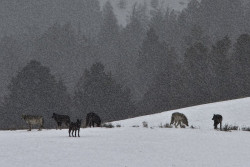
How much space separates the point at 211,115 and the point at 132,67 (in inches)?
3138

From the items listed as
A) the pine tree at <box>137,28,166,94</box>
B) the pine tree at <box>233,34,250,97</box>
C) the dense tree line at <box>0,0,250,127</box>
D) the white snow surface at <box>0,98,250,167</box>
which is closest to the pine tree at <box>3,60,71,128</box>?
the dense tree line at <box>0,0,250,127</box>

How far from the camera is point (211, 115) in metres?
26.0

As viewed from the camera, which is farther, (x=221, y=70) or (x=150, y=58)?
(x=150, y=58)

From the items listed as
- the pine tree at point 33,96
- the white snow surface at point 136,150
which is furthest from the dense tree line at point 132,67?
the white snow surface at point 136,150

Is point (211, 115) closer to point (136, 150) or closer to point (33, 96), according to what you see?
point (136, 150)

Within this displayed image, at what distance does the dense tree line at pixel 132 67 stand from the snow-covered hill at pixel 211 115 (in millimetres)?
36270

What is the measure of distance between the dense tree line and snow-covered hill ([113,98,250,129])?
119 ft

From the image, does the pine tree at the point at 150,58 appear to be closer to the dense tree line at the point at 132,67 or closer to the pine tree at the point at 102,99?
the dense tree line at the point at 132,67

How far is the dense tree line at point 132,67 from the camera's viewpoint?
67000 millimetres

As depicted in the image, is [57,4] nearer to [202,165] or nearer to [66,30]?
[66,30]

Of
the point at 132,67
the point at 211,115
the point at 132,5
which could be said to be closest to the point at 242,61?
the point at 132,67

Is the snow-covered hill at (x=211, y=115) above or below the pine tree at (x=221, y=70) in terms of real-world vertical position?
below

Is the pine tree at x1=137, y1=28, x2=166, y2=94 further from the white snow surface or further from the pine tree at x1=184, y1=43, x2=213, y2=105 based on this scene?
the white snow surface

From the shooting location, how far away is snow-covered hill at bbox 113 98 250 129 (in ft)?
80.6
